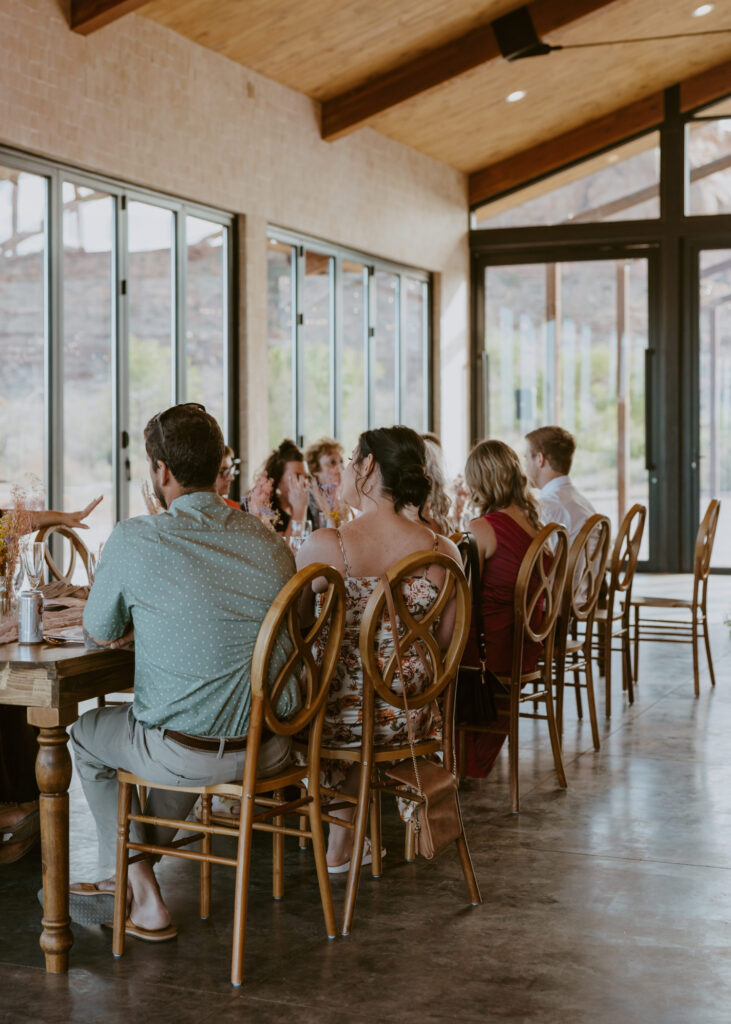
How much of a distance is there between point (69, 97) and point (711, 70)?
696 cm

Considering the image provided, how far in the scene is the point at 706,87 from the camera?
11523 millimetres

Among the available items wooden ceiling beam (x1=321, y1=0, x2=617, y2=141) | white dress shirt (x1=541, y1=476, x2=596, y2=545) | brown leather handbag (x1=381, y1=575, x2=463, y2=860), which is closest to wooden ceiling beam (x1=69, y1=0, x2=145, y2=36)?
wooden ceiling beam (x1=321, y1=0, x2=617, y2=141)

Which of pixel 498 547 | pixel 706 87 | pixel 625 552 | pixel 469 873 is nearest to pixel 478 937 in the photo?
pixel 469 873

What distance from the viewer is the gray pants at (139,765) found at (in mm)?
2840

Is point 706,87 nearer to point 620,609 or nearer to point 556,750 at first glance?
point 620,609

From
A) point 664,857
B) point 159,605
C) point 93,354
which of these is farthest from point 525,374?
point 159,605

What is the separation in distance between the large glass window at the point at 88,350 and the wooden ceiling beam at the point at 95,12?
2.72ft

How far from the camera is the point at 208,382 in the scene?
842 cm

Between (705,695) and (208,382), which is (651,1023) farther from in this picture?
(208,382)

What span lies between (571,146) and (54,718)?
10243 mm

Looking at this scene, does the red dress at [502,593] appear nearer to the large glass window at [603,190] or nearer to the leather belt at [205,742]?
the leather belt at [205,742]

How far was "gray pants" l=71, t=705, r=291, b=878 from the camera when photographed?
112 inches

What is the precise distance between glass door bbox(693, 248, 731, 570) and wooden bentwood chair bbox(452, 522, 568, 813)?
300 inches

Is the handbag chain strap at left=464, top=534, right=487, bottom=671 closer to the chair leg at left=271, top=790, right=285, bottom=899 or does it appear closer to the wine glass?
the chair leg at left=271, top=790, right=285, bottom=899
